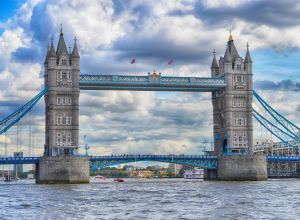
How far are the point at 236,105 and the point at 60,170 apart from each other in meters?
38.1

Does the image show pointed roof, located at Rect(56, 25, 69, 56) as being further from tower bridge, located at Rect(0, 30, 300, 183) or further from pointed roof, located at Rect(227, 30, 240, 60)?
pointed roof, located at Rect(227, 30, 240, 60)

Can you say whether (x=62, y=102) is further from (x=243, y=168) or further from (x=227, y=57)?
(x=243, y=168)

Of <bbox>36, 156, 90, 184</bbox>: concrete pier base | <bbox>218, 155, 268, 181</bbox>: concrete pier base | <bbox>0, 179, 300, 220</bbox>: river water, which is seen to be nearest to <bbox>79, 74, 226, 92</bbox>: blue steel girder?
<bbox>218, 155, 268, 181</bbox>: concrete pier base

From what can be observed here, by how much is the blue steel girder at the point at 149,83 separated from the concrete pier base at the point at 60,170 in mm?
15623

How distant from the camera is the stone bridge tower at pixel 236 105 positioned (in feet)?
431

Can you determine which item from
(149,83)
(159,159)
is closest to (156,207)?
(159,159)

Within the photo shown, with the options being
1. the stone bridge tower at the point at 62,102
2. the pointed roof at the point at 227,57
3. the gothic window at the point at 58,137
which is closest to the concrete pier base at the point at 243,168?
the pointed roof at the point at 227,57

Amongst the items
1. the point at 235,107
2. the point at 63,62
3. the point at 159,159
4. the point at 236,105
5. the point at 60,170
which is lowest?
the point at 60,170

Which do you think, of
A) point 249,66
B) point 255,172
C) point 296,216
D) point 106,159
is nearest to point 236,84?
point 249,66

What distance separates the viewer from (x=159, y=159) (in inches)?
4953

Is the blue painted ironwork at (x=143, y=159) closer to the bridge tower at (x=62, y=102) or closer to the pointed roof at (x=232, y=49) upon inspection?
Answer: the bridge tower at (x=62, y=102)

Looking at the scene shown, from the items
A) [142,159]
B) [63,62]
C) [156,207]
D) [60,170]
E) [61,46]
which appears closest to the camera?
[156,207]

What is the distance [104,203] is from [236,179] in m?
62.9

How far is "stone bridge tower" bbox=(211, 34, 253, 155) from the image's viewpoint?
131250 mm
